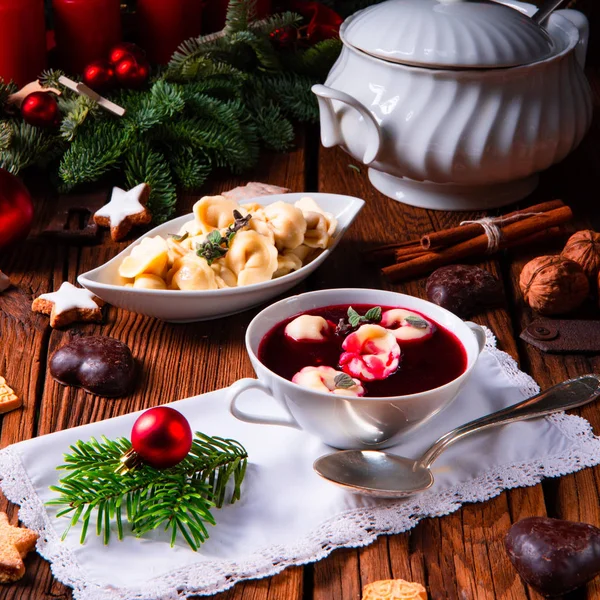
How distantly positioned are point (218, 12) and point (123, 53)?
0.42 m

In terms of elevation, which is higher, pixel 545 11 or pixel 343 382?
pixel 545 11

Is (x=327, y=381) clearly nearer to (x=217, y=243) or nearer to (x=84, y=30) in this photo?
(x=217, y=243)

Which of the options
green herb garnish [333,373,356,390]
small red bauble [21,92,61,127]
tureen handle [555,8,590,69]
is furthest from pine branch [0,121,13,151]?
tureen handle [555,8,590,69]

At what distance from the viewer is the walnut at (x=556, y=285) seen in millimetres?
1337

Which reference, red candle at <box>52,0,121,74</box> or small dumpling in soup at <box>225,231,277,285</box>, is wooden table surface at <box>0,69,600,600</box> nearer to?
small dumpling in soup at <box>225,231,277,285</box>

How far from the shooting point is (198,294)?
126 cm

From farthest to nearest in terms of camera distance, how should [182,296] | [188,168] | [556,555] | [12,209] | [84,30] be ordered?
[84,30] → [188,168] → [12,209] → [182,296] → [556,555]

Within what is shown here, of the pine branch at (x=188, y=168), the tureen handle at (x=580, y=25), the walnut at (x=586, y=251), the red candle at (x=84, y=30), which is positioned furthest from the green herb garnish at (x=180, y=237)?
the tureen handle at (x=580, y=25)

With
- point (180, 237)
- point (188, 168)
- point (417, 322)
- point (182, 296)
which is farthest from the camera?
point (188, 168)

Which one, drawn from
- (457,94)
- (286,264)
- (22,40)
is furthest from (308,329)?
(22,40)

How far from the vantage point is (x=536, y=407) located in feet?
3.60

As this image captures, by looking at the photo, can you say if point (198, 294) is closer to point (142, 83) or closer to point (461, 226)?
point (461, 226)

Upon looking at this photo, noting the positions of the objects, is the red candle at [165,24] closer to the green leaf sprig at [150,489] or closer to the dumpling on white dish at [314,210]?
the dumpling on white dish at [314,210]

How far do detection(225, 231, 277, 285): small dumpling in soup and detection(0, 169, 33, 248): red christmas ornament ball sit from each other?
0.42 meters
